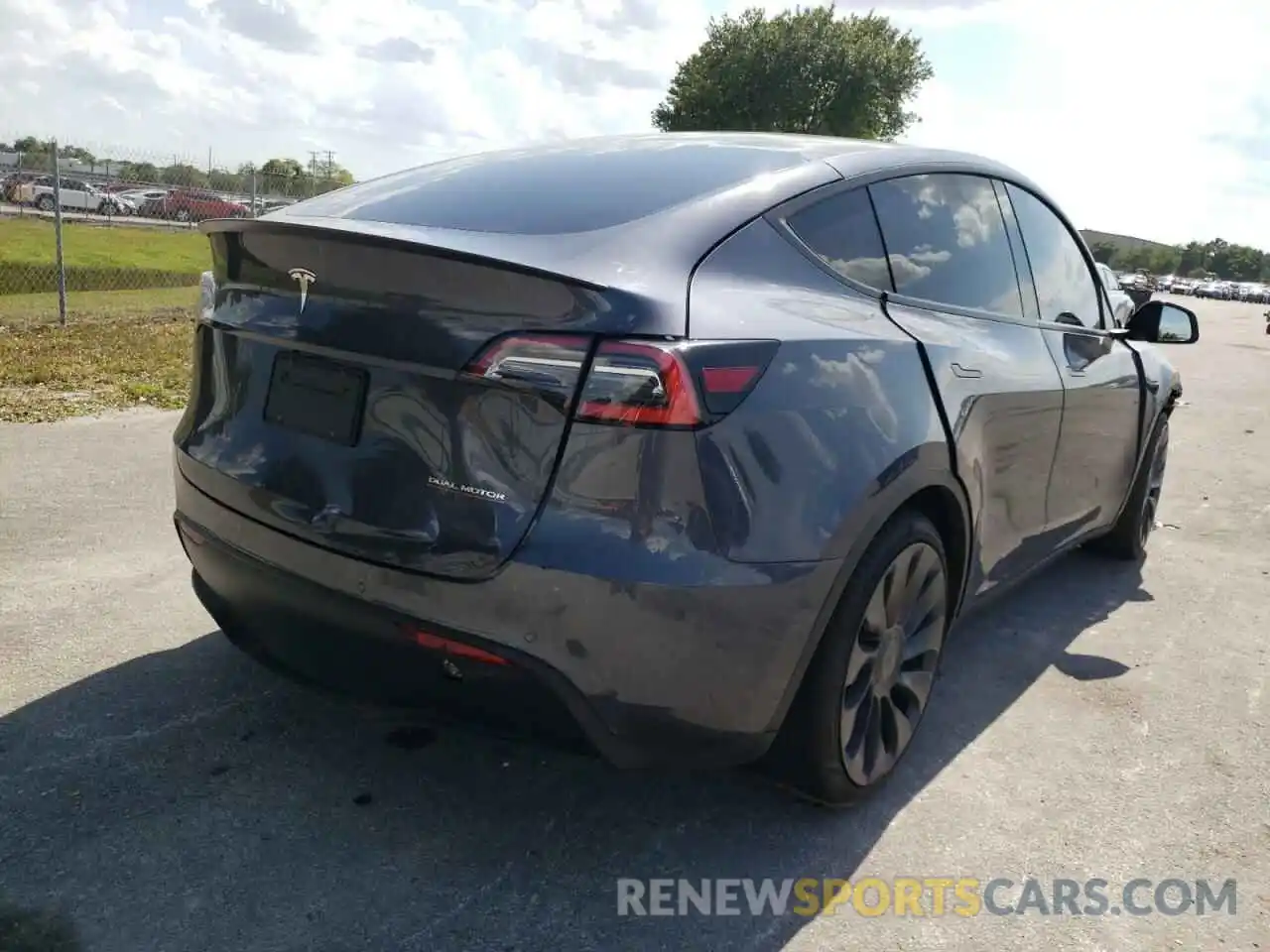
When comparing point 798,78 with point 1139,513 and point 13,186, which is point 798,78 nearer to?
point 13,186

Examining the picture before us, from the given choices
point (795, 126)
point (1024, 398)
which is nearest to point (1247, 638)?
point (1024, 398)

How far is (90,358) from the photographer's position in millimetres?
8500

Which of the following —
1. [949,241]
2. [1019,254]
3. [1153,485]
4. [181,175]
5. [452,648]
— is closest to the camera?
[452,648]

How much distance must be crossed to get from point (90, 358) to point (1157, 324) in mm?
7602

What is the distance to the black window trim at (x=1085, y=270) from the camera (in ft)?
12.4

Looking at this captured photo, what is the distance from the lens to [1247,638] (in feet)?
14.4

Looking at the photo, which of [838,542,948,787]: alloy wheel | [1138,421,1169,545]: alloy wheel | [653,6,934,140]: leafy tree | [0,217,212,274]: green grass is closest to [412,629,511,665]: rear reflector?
[838,542,948,787]: alloy wheel

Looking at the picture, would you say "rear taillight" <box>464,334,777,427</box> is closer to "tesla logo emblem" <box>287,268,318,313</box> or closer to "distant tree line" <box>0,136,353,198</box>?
"tesla logo emblem" <box>287,268,318,313</box>

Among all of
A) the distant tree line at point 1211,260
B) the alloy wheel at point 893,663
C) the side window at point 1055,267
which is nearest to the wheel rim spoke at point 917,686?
the alloy wheel at point 893,663

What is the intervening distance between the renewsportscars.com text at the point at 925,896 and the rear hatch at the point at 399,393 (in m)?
0.91

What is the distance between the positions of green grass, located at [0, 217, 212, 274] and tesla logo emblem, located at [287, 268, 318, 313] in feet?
50.3

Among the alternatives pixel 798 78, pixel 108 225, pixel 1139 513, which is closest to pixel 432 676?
pixel 1139 513

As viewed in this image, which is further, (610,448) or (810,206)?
(810,206)

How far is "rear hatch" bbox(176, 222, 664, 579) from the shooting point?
2158mm
